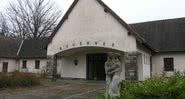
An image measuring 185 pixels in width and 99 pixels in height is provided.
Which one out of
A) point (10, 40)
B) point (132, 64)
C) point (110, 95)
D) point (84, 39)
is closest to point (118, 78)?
point (110, 95)

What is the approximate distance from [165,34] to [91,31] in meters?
9.44

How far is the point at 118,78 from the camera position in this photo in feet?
33.6

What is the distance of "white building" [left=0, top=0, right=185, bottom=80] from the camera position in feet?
75.7

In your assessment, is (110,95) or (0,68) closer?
(110,95)

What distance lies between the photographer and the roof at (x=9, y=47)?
1516 inches

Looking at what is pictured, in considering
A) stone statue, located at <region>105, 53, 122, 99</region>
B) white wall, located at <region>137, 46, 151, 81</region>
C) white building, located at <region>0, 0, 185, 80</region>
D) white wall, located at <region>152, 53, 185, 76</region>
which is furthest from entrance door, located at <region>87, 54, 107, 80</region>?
stone statue, located at <region>105, 53, 122, 99</region>

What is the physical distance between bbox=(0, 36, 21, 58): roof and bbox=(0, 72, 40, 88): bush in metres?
17.0

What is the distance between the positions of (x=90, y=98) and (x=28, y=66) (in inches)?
923

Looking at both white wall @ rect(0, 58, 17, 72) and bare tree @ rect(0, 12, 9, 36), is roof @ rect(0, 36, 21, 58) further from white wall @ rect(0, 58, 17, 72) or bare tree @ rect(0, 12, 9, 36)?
bare tree @ rect(0, 12, 9, 36)

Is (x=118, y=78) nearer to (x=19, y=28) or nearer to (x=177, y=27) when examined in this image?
(x=177, y=27)

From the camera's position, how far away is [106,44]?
2347cm

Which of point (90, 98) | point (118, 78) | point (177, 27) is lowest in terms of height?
point (90, 98)

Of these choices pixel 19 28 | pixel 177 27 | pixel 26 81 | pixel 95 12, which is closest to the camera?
pixel 26 81

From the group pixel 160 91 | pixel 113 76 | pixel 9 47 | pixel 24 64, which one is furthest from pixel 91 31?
pixel 9 47
